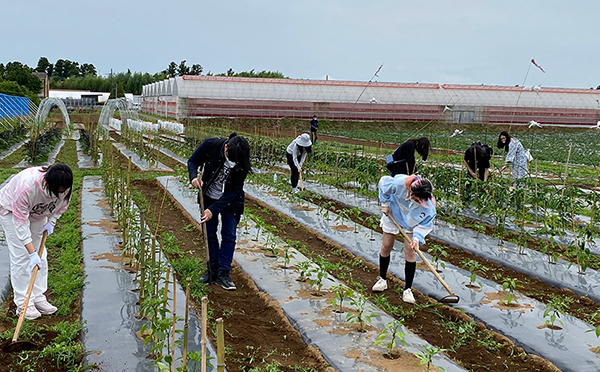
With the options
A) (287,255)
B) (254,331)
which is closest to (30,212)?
(254,331)

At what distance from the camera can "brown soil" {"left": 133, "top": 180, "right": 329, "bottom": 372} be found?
323 centimetres

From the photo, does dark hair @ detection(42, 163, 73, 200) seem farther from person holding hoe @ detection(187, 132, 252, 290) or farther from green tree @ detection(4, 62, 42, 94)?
green tree @ detection(4, 62, 42, 94)

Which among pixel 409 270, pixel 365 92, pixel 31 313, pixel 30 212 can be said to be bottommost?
pixel 31 313

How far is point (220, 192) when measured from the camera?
435cm

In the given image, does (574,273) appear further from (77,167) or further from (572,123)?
(572,123)

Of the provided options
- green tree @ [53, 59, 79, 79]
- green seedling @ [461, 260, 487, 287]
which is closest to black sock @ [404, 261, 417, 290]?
green seedling @ [461, 260, 487, 287]

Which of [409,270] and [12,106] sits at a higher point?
[12,106]

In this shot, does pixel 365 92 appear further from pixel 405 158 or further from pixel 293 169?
pixel 405 158

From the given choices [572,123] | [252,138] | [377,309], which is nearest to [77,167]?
[252,138]

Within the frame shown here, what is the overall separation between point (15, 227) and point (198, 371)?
5.17 ft

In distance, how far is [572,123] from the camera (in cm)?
3581

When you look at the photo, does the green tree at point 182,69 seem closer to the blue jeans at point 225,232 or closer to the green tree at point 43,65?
the green tree at point 43,65

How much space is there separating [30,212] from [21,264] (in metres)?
0.36

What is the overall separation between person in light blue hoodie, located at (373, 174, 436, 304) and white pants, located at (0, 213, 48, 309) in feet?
8.62
